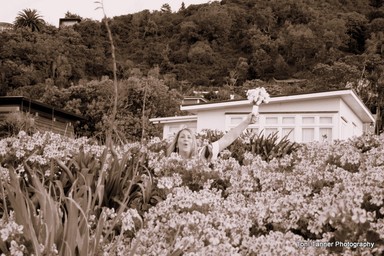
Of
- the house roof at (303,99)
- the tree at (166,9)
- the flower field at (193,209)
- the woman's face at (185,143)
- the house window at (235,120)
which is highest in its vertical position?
the tree at (166,9)

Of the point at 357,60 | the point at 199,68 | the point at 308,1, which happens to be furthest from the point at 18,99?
the point at 308,1

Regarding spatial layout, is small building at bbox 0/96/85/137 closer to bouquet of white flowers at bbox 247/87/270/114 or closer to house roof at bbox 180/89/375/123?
house roof at bbox 180/89/375/123

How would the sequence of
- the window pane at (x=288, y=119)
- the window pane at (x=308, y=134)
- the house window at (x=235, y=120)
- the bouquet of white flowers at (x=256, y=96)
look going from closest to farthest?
the bouquet of white flowers at (x=256, y=96), the window pane at (x=308, y=134), the window pane at (x=288, y=119), the house window at (x=235, y=120)

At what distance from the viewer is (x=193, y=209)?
4.34 metres

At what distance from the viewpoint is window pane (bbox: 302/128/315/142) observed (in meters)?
25.1

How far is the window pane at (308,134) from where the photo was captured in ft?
82.4

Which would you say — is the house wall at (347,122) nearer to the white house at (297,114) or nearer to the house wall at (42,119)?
the white house at (297,114)

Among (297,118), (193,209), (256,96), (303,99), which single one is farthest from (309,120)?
(193,209)

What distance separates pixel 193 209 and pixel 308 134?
70.6 ft

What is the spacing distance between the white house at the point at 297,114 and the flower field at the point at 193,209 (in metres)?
19.2

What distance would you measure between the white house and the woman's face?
18272 mm

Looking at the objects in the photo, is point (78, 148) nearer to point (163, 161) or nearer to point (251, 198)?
point (163, 161)

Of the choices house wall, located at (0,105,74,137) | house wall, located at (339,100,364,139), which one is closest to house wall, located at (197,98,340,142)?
house wall, located at (339,100,364,139)

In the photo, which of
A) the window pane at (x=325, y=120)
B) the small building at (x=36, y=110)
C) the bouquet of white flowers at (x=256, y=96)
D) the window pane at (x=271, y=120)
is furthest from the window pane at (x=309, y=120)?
the bouquet of white flowers at (x=256, y=96)
